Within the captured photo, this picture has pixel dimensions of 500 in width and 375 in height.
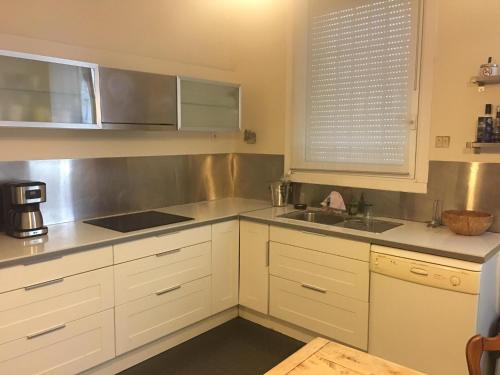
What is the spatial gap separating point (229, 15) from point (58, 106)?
1.68 meters

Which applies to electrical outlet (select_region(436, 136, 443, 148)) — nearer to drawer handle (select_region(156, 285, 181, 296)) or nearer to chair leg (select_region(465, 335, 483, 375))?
chair leg (select_region(465, 335, 483, 375))

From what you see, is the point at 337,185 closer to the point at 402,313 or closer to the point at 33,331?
the point at 402,313

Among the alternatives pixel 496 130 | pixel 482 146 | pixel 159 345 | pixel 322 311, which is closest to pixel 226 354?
pixel 159 345

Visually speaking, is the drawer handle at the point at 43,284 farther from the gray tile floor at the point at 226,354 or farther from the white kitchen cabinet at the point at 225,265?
the white kitchen cabinet at the point at 225,265

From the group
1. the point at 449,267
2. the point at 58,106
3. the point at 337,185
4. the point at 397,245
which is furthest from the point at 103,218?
the point at 449,267

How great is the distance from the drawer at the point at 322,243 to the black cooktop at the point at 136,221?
66 cm

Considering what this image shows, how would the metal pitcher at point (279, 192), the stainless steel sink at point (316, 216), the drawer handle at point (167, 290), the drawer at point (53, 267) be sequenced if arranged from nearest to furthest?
1. the drawer at point (53, 267)
2. the drawer handle at point (167, 290)
3. the stainless steel sink at point (316, 216)
4. the metal pitcher at point (279, 192)

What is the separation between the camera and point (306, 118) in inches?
138

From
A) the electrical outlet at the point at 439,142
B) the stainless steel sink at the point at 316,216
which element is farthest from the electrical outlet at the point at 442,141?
the stainless steel sink at the point at 316,216

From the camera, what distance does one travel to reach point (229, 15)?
3443mm

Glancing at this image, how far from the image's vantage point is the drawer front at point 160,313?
2.54 meters

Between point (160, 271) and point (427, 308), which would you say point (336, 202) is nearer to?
point (427, 308)

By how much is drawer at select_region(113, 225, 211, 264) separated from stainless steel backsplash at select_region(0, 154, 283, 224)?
0.61 meters

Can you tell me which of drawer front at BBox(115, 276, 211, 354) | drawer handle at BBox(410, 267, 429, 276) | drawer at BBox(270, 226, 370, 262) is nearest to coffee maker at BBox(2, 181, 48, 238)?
drawer front at BBox(115, 276, 211, 354)
